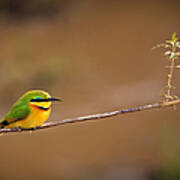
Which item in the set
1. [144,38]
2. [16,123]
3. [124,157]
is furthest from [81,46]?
[16,123]

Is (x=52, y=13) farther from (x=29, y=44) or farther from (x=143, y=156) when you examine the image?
(x=143, y=156)

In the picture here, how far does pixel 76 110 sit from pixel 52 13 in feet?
7.34

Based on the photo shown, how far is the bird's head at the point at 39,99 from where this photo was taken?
1.40 m

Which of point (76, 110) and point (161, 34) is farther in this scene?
point (161, 34)

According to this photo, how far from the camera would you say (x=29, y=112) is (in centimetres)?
154

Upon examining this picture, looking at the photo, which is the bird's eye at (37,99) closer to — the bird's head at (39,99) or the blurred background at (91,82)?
the bird's head at (39,99)

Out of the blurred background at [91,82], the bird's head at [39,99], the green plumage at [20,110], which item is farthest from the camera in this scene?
the blurred background at [91,82]

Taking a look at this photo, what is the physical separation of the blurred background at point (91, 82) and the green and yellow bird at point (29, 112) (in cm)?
260

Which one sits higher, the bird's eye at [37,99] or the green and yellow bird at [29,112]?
the bird's eye at [37,99]

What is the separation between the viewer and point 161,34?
570 cm

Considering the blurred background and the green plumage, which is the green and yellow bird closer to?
the green plumage

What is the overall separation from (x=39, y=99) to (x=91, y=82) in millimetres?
3803

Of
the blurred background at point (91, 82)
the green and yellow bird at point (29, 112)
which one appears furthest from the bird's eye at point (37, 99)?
the blurred background at point (91, 82)

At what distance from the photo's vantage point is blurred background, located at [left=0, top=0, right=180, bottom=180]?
446 centimetres
